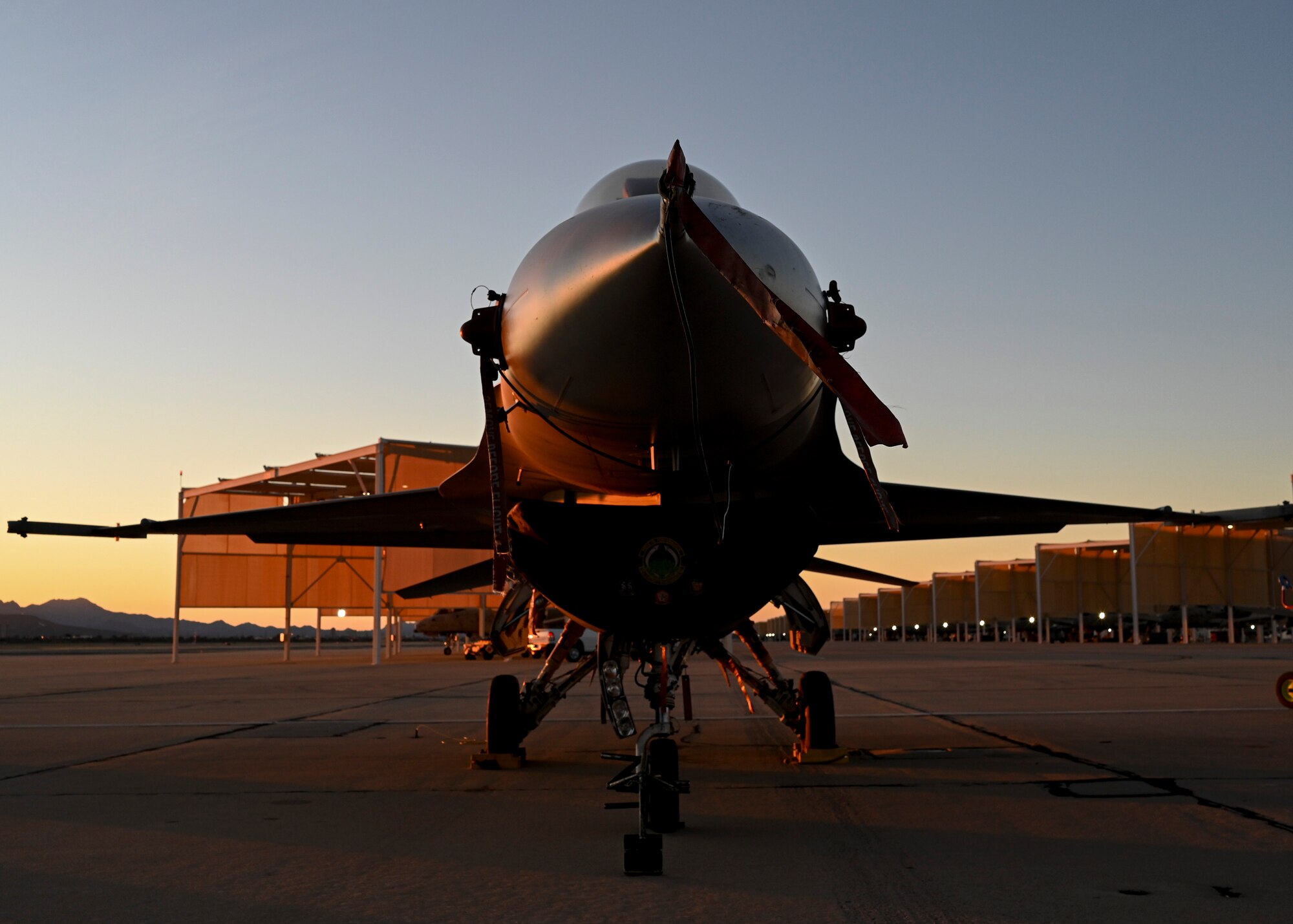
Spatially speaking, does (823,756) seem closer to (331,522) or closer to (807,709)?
(807,709)

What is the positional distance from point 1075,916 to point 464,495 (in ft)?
12.1

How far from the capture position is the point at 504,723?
Result: 7152 millimetres

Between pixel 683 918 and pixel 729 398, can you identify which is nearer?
pixel 683 918

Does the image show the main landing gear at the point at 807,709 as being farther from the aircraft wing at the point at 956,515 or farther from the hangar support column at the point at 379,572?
the hangar support column at the point at 379,572

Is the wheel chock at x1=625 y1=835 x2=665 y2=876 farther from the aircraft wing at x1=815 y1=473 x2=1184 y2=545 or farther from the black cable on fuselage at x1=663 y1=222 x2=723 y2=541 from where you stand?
the aircraft wing at x1=815 y1=473 x2=1184 y2=545

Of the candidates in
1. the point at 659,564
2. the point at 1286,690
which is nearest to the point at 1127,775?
the point at 659,564

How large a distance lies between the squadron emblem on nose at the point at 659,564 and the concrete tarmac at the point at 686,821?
1.18 meters

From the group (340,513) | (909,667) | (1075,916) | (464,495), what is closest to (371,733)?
(340,513)

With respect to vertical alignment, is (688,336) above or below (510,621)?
above

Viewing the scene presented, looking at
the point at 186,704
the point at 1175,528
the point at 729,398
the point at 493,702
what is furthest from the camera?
the point at 1175,528

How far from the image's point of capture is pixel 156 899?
3.53 meters

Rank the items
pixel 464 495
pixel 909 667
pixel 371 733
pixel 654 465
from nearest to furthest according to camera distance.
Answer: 1. pixel 654 465
2. pixel 464 495
3. pixel 371 733
4. pixel 909 667

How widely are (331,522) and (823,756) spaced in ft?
13.6

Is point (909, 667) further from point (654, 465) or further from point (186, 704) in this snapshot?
point (654, 465)
